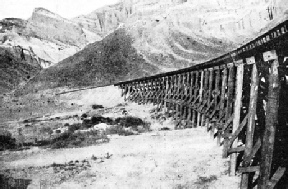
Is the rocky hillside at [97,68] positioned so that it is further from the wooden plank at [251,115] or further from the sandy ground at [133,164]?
the wooden plank at [251,115]

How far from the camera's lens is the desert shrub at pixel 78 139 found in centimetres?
1202

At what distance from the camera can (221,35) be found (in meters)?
61.4

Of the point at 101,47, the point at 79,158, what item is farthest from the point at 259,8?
the point at 79,158

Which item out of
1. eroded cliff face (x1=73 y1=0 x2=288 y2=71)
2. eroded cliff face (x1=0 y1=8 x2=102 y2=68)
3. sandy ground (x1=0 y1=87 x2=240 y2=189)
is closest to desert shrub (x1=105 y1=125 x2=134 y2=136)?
sandy ground (x1=0 y1=87 x2=240 y2=189)

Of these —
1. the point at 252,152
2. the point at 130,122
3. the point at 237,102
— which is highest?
the point at 237,102

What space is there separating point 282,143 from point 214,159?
3279 millimetres

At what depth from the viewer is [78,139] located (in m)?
12.8

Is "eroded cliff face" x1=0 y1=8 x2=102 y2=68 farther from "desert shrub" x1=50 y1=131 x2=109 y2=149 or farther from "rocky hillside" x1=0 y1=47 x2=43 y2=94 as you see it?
"desert shrub" x1=50 y1=131 x2=109 y2=149

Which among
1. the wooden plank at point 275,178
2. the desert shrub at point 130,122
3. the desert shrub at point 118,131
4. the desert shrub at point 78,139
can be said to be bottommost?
the desert shrub at point 78,139

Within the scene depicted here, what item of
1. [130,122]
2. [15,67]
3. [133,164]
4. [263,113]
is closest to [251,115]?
[263,113]

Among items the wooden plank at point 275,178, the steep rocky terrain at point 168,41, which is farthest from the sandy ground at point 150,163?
the steep rocky terrain at point 168,41

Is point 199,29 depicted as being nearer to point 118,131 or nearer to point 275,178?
point 118,131

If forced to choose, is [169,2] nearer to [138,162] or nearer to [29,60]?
[29,60]

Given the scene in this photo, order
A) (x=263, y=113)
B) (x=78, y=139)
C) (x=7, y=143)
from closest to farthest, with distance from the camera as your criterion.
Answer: (x=263, y=113) < (x=78, y=139) < (x=7, y=143)
